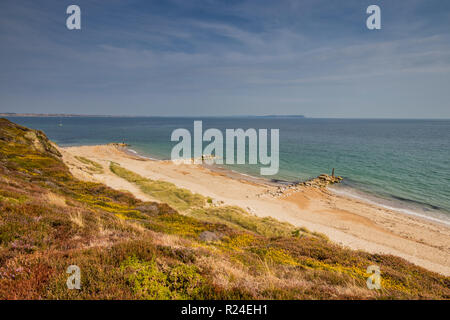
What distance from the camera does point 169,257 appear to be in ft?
19.7

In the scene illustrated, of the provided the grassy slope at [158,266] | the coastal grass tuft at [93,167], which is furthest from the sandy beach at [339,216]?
the grassy slope at [158,266]

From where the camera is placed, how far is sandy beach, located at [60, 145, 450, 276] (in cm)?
1892

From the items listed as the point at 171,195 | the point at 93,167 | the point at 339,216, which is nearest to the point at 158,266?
the point at 171,195

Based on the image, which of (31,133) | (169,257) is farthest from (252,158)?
(169,257)

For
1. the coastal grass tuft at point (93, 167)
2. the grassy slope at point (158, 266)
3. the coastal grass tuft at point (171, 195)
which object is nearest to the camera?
the grassy slope at point (158, 266)

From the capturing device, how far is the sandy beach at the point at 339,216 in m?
18.9

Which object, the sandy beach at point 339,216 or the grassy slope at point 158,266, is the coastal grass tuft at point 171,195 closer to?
the sandy beach at point 339,216

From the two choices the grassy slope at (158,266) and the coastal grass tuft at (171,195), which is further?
the coastal grass tuft at (171,195)

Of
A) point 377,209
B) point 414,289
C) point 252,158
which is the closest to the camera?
point 414,289

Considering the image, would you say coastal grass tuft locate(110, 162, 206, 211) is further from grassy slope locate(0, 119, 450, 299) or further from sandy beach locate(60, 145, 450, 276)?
grassy slope locate(0, 119, 450, 299)

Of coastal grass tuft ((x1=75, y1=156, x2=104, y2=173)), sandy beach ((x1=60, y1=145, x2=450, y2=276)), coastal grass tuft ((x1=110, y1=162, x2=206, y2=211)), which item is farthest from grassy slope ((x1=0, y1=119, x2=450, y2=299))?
coastal grass tuft ((x1=75, y1=156, x2=104, y2=173))

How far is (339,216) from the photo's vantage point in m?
26.4

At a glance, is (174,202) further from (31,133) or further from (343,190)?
(343,190)
